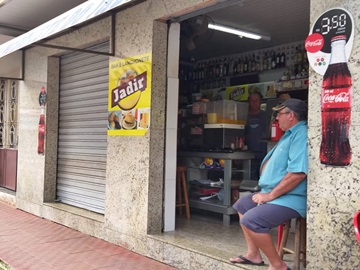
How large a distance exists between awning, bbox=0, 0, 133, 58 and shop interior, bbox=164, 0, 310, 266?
3.89 ft

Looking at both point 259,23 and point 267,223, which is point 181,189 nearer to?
point 267,223

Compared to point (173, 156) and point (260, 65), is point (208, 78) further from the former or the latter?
point (173, 156)

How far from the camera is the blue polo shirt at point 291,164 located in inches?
130

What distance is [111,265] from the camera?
459 centimetres

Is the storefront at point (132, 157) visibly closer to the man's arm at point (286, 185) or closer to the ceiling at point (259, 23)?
the man's arm at point (286, 185)

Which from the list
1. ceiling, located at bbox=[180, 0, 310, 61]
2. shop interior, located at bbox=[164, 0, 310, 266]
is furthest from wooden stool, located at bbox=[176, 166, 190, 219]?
ceiling, located at bbox=[180, 0, 310, 61]

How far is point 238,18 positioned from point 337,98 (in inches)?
150

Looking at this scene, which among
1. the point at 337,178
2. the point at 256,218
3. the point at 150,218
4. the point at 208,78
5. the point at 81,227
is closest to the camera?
the point at 337,178

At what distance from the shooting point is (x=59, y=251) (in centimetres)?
514

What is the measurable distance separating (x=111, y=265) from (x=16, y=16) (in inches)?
185

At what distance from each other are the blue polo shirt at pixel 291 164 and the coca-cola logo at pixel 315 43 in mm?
617

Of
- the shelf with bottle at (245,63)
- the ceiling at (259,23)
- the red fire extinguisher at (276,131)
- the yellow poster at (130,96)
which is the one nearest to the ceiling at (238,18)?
the ceiling at (259,23)

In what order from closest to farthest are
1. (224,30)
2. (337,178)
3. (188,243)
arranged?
(337,178) → (188,243) → (224,30)

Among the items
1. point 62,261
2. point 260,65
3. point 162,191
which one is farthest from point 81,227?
point 260,65
